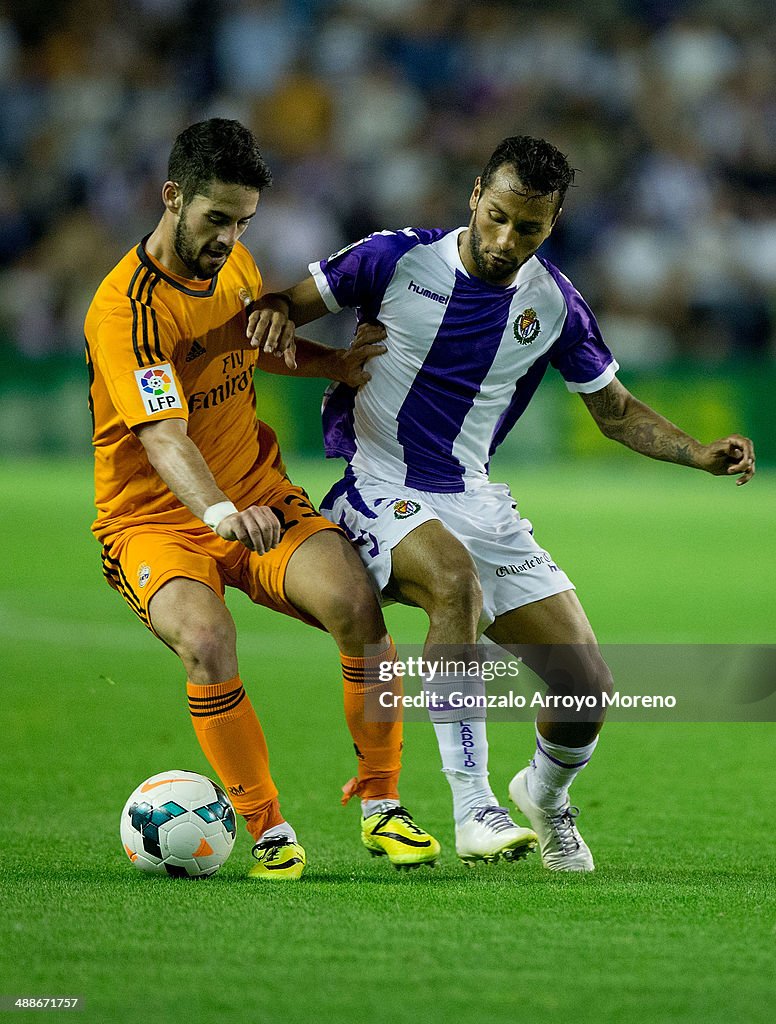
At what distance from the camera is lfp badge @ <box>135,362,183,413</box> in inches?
191

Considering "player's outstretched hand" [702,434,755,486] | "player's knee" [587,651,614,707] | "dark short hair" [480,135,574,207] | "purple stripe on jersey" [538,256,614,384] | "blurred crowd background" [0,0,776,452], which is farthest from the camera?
"blurred crowd background" [0,0,776,452]

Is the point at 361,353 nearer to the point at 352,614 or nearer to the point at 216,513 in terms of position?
the point at 352,614

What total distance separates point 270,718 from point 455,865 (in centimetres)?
261

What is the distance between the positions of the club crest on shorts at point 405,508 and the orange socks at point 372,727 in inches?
17.1

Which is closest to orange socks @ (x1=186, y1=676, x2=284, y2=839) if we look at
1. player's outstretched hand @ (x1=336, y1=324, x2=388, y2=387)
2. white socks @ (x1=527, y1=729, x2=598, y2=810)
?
white socks @ (x1=527, y1=729, x2=598, y2=810)

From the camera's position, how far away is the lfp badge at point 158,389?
4852 mm

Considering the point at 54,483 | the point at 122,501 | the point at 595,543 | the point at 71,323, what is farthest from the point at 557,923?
the point at 71,323

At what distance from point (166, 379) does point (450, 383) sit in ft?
3.57

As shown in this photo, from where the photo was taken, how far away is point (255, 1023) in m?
3.16

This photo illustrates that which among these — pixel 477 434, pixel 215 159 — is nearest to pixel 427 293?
pixel 477 434

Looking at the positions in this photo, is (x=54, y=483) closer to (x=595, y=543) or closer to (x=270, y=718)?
(x=595, y=543)

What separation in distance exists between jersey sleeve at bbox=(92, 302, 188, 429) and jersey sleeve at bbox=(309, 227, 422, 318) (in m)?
0.61

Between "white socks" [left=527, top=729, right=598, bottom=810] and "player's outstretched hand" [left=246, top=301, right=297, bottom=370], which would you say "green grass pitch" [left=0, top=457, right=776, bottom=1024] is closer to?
"white socks" [left=527, top=729, right=598, bottom=810]

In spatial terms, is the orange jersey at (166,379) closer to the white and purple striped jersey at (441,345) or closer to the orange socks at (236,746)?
the white and purple striped jersey at (441,345)
